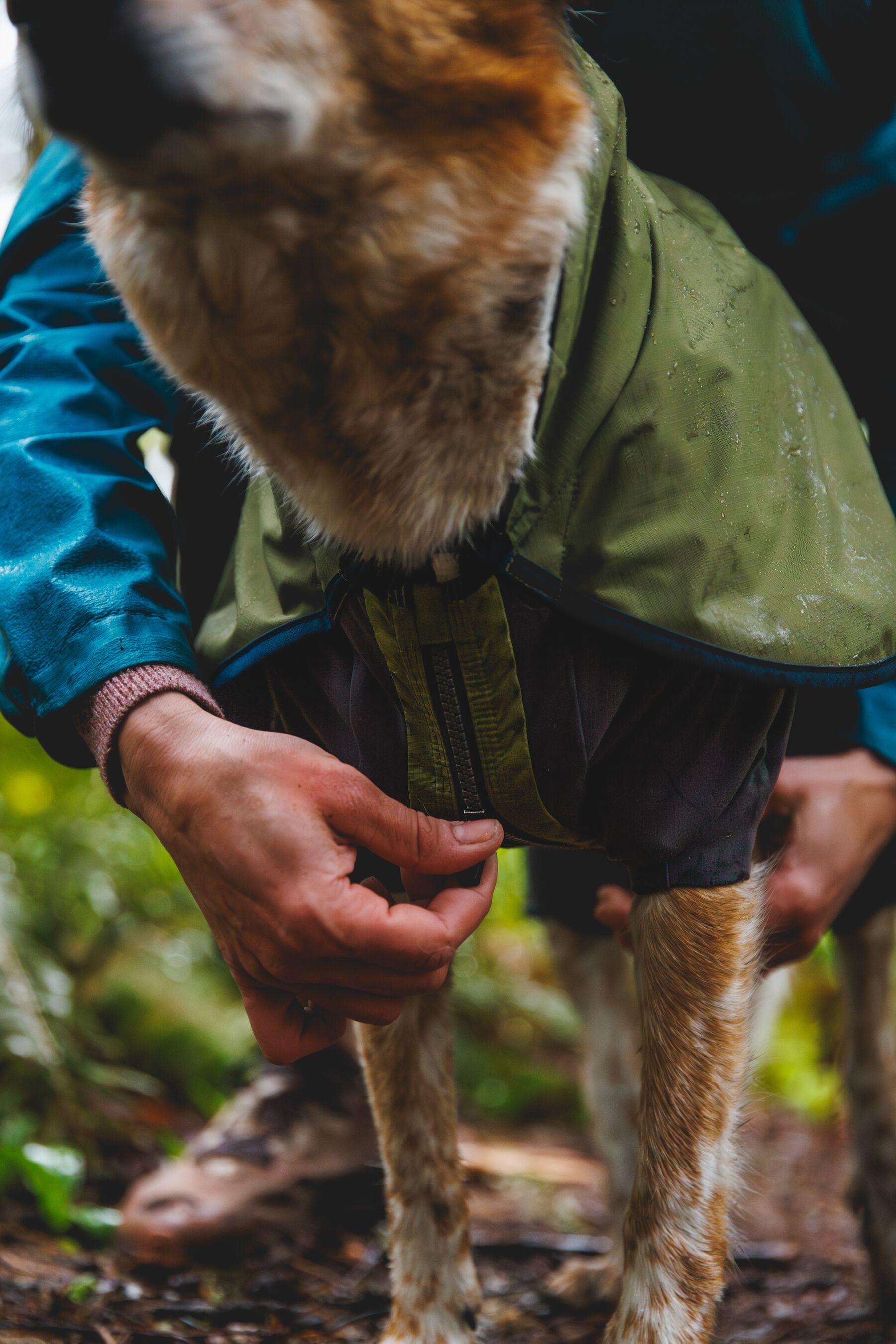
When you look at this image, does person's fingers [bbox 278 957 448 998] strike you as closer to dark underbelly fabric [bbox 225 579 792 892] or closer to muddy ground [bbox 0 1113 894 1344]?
dark underbelly fabric [bbox 225 579 792 892]

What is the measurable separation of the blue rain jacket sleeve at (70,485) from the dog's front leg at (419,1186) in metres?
0.66

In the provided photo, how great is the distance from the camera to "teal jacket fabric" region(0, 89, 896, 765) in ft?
4.73

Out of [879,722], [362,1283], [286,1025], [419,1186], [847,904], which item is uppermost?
[879,722]

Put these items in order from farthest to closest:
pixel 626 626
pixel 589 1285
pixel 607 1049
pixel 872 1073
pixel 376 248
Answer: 1. pixel 607 1049
2. pixel 872 1073
3. pixel 589 1285
4. pixel 626 626
5. pixel 376 248

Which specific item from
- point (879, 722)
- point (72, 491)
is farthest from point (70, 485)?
point (879, 722)

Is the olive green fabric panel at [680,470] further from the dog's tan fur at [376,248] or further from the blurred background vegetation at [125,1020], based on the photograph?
the blurred background vegetation at [125,1020]

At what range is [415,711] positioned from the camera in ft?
4.48

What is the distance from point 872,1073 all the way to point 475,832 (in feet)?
4.85

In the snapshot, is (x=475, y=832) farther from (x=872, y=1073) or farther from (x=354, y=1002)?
(x=872, y=1073)

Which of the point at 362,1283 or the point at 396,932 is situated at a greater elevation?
the point at 396,932

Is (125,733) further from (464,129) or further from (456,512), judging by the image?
(464,129)

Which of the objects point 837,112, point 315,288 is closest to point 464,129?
point 315,288

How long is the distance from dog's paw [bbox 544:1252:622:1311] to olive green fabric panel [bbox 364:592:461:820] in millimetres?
1359

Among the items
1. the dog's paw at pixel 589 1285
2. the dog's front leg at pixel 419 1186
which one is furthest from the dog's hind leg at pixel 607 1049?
the dog's front leg at pixel 419 1186
